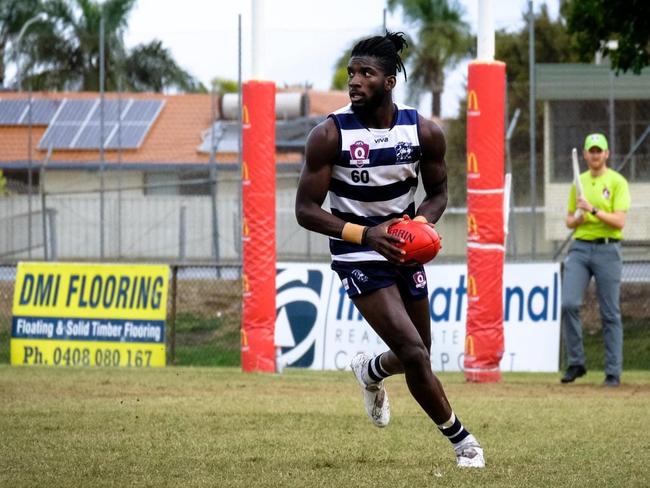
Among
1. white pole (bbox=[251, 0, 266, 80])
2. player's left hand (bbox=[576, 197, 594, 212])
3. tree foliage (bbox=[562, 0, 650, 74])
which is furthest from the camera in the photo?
tree foliage (bbox=[562, 0, 650, 74])

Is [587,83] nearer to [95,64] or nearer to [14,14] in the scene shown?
[95,64]

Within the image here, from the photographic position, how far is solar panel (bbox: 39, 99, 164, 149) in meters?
28.2

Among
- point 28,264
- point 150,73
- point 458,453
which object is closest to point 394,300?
point 458,453

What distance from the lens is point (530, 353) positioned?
1614 centimetres

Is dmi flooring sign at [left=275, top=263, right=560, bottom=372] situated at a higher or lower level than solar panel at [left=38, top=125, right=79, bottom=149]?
lower

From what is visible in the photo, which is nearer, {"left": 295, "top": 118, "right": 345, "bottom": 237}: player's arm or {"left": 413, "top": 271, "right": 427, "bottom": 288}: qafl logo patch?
{"left": 295, "top": 118, "right": 345, "bottom": 237}: player's arm

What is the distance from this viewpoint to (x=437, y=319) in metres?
16.5

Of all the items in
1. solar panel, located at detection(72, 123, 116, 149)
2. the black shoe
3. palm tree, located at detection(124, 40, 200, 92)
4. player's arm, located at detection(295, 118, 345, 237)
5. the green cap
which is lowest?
the black shoe

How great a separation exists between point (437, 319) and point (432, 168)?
29.0 ft

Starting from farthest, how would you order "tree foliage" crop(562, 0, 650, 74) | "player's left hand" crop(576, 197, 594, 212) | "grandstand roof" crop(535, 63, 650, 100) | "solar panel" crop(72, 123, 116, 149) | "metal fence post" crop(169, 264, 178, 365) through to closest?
1. "solar panel" crop(72, 123, 116, 149)
2. "grandstand roof" crop(535, 63, 650, 100)
3. "metal fence post" crop(169, 264, 178, 365)
4. "tree foliage" crop(562, 0, 650, 74)
5. "player's left hand" crop(576, 197, 594, 212)

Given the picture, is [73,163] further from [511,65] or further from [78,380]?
[78,380]

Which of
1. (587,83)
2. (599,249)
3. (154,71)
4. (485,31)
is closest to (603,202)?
(599,249)

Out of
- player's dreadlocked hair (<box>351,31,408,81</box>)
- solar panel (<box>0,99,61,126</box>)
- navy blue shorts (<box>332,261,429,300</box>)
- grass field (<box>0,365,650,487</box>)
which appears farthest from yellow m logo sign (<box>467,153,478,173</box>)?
solar panel (<box>0,99,61,126</box>)

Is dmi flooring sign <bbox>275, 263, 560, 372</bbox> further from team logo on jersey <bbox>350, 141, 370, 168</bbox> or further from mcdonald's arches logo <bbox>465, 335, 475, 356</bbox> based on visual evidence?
team logo on jersey <bbox>350, 141, 370, 168</bbox>
